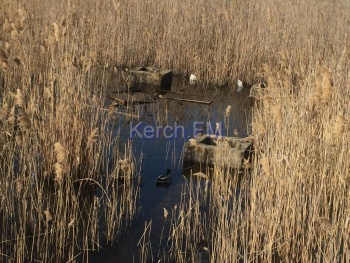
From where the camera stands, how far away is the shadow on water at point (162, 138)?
405 cm

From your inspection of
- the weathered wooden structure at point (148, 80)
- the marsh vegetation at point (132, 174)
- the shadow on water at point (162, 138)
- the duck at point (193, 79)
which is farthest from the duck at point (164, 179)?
the duck at point (193, 79)

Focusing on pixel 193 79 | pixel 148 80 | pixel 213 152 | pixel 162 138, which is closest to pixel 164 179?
pixel 213 152

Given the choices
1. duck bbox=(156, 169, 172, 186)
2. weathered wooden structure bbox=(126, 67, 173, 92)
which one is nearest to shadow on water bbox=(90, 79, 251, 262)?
duck bbox=(156, 169, 172, 186)

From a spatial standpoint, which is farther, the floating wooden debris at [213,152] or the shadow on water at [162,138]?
the floating wooden debris at [213,152]

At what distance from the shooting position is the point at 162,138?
6.47 meters

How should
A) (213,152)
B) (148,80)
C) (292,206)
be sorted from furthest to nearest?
(148,80), (213,152), (292,206)

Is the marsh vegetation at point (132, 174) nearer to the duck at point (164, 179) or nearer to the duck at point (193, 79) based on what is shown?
the duck at point (164, 179)

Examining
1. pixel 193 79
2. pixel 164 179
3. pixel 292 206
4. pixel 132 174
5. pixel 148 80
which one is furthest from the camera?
pixel 193 79

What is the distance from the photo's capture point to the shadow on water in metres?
4.05

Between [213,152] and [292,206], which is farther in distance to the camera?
[213,152]

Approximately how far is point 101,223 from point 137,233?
0.32m

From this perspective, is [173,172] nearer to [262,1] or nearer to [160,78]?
[160,78]

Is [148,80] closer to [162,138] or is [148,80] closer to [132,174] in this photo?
[162,138]

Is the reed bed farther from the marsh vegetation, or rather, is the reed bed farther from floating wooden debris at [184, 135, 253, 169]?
floating wooden debris at [184, 135, 253, 169]
